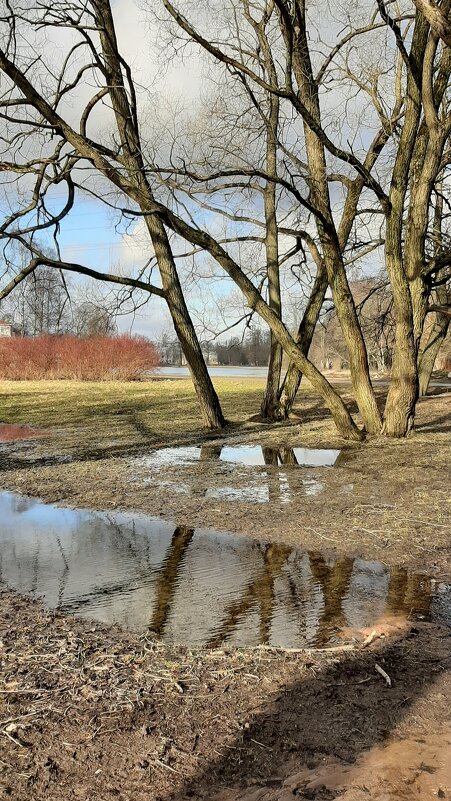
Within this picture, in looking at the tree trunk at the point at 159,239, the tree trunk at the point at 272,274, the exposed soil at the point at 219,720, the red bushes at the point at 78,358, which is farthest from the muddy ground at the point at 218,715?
the red bushes at the point at 78,358

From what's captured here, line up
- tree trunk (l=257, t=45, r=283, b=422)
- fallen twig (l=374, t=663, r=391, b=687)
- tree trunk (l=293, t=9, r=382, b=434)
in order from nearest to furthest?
fallen twig (l=374, t=663, r=391, b=687), tree trunk (l=293, t=9, r=382, b=434), tree trunk (l=257, t=45, r=283, b=422)

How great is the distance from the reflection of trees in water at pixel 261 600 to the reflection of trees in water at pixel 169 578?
1.24ft

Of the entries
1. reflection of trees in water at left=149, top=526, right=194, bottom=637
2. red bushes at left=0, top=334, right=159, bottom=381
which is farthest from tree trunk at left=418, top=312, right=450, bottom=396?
red bushes at left=0, top=334, right=159, bottom=381

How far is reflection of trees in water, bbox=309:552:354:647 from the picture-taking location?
4055 millimetres

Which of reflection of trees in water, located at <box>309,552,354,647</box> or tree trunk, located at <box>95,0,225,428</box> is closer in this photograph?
reflection of trees in water, located at <box>309,552,354,647</box>

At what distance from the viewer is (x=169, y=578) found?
16.8 feet

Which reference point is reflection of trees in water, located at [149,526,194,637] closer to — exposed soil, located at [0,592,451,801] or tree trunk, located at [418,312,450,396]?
exposed soil, located at [0,592,451,801]

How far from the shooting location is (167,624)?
4121mm

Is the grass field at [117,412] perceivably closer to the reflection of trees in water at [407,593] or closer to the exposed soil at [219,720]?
the reflection of trees in water at [407,593]

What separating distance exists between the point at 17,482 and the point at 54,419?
9223mm

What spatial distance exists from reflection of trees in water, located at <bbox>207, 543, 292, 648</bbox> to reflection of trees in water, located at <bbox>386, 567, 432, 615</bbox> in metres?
0.83

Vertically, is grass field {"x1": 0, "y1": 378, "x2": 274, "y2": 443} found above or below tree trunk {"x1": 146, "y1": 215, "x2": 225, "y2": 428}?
below

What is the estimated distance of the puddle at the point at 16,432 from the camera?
14086mm

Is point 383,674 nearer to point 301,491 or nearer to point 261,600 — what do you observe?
point 261,600
